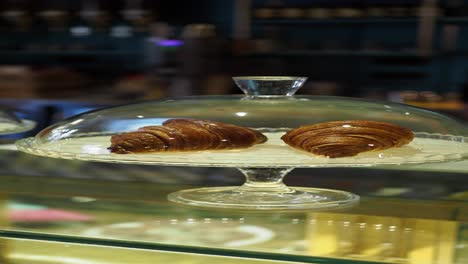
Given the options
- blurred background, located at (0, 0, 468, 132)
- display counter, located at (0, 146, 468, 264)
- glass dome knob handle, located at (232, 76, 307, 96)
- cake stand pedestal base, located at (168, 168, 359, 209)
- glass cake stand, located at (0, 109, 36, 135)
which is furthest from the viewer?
blurred background, located at (0, 0, 468, 132)

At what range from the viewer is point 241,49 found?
10.4ft

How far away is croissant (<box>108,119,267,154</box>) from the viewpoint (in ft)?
2.01

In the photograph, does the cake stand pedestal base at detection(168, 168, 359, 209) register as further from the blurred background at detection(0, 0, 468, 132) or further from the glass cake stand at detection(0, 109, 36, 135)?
the blurred background at detection(0, 0, 468, 132)

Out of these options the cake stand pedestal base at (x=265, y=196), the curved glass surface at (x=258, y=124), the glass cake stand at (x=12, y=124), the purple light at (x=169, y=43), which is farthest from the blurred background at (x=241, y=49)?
the cake stand pedestal base at (x=265, y=196)

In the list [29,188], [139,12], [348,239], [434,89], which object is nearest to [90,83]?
[139,12]

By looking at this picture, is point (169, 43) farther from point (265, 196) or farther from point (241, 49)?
point (265, 196)

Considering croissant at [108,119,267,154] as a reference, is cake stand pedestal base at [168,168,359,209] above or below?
below

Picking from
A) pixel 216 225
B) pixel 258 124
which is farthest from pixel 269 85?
pixel 216 225

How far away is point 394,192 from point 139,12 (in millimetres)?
2805

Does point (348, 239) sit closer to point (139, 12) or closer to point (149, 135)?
point (149, 135)

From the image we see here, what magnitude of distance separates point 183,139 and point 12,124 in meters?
0.31

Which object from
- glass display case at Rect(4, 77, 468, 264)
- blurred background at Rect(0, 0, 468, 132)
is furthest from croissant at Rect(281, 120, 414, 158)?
blurred background at Rect(0, 0, 468, 132)

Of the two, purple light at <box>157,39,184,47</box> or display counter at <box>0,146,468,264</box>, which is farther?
purple light at <box>157,39,184,47</box>

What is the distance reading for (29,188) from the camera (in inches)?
25.6
